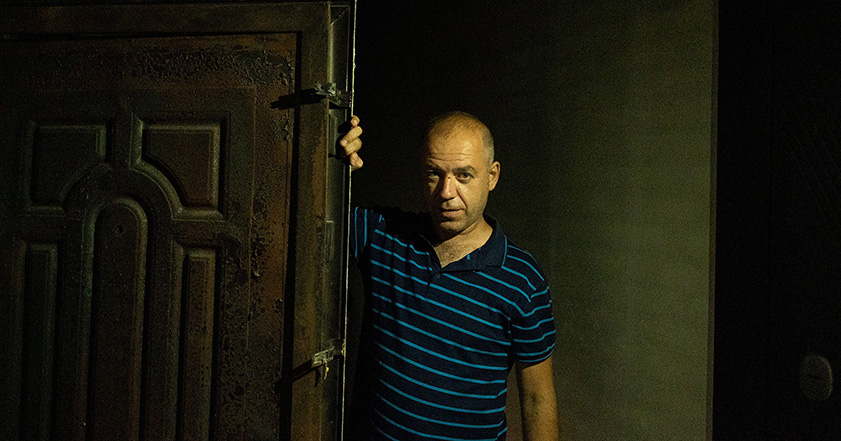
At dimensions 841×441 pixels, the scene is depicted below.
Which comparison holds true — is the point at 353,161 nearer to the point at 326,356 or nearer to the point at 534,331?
the point at 326,356

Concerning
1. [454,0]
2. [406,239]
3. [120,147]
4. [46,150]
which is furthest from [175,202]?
[454,0]

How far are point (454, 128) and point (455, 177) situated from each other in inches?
5.4

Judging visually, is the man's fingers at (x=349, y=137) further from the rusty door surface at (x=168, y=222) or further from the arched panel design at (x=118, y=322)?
the arched panel design at (x=118, y=322)

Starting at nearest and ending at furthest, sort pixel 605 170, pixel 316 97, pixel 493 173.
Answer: pixel 316 97, pixel 493 173, pixel 605 170

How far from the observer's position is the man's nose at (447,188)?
1.17m

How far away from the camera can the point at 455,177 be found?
3.89 feet

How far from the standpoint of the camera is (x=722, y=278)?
45.0 inches

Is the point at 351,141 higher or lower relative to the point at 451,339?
higher

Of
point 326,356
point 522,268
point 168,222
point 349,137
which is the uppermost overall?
point 349,137

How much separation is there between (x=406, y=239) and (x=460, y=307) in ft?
0.84

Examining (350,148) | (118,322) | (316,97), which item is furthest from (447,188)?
(118,322)

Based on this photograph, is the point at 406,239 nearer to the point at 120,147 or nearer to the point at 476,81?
the point at 120,147

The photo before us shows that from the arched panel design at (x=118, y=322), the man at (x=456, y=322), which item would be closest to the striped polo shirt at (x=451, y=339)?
the man at (x=456, y=322)

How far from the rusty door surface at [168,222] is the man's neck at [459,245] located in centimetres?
32
